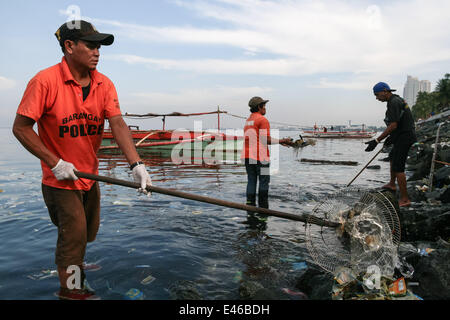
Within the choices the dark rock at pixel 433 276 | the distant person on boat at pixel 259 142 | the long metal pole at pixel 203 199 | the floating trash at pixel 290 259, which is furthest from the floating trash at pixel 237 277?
the distant person on boat at pixel 259 142

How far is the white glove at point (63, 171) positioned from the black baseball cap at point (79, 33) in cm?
118

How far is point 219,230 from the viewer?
5.66m

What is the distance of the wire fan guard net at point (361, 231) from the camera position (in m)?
3.52

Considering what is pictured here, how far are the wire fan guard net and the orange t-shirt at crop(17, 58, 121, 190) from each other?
2680mm

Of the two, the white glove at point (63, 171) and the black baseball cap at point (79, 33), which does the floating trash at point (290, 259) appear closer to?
the white glove at point (63, 171)

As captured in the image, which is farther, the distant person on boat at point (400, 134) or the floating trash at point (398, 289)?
the distant person on boat at point (400, 134)

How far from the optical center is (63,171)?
2.73 m

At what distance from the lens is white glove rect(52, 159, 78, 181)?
2717 mm

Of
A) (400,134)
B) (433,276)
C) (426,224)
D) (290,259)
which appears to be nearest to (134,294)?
(290,259)

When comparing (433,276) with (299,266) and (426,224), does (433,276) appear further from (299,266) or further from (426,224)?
(426,224)

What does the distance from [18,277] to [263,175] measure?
454 cm

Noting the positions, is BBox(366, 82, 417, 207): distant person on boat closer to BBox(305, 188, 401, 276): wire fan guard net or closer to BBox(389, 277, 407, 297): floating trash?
BBox(305, 188, 401, 276): wire fan guard net

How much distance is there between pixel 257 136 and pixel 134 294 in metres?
3.95
